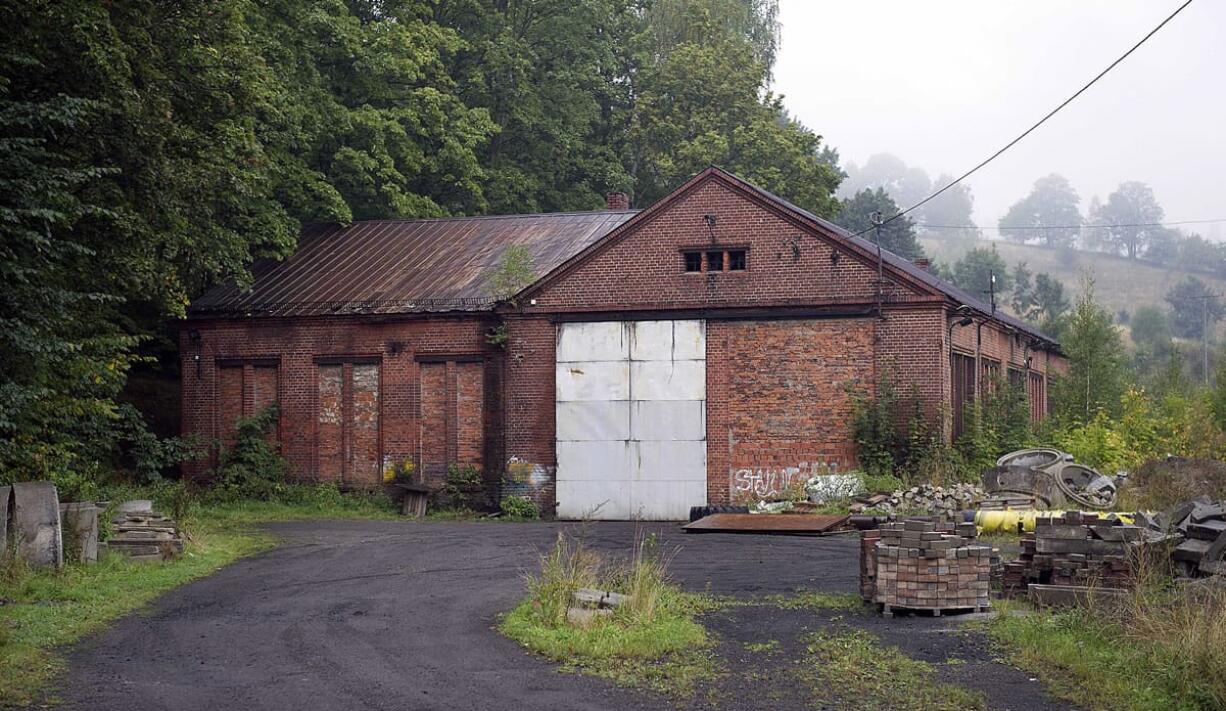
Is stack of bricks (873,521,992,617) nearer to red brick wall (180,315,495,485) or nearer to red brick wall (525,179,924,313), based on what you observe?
red brick wall (525,179,924,313)

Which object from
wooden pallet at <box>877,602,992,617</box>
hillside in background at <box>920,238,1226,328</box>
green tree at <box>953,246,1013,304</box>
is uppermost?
hillside in background at <box>920,238,1226,328</box>

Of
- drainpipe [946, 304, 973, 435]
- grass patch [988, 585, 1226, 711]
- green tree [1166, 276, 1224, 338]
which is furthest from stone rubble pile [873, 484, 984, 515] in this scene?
green tree [1166, 276, 1224, 338]

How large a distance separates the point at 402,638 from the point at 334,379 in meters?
17.9

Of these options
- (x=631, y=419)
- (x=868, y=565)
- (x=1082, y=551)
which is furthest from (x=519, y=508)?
(x=1082, y=551)

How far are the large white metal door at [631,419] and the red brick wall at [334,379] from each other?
1952mm

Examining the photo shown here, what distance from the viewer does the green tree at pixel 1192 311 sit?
10975 cm

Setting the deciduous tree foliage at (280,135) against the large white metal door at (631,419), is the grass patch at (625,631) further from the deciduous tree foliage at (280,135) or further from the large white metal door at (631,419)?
the large white metal door at (631,419)

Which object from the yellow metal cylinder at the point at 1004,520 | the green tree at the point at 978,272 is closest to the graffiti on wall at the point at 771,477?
the yellow metal cylinder at the point at 1004,520

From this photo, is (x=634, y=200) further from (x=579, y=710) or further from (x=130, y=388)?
(x=579, y=710)

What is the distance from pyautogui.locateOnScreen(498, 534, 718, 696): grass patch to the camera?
36.6ft

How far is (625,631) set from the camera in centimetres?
1235

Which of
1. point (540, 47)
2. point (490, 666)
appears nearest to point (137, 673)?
point (490, 666)

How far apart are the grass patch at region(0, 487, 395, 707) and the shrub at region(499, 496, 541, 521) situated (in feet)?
18.9

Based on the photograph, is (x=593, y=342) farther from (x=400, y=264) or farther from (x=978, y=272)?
Result: (x=978, y=272)
